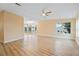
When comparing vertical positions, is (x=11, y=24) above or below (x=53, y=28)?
above

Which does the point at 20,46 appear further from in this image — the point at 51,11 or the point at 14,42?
the point at 51,11

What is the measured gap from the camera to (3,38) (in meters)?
2.85

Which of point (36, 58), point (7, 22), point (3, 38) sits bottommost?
point (36, 58)

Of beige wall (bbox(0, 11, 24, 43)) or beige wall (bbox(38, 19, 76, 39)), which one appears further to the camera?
beige wall (bbox(38, 19, 76, 39))

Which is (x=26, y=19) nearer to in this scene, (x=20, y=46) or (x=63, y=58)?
(x=20, y=46)

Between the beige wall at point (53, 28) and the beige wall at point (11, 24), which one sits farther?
the beige wall at point (53, 28)

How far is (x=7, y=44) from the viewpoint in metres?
2.82

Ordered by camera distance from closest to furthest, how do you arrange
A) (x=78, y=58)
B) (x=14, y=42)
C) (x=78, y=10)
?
(x=78, y=58)
(x=78, y=10)
(x=14, y=42)

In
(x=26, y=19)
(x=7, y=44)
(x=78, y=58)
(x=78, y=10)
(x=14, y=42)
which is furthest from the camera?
(x=26, y=19)

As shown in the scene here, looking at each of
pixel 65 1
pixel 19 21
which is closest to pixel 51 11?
pixel 65 1

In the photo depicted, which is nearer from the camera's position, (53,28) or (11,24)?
(11,24)

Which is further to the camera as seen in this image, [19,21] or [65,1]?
[19,21]

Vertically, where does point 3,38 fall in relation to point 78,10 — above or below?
below

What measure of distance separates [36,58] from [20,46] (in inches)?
52.7
